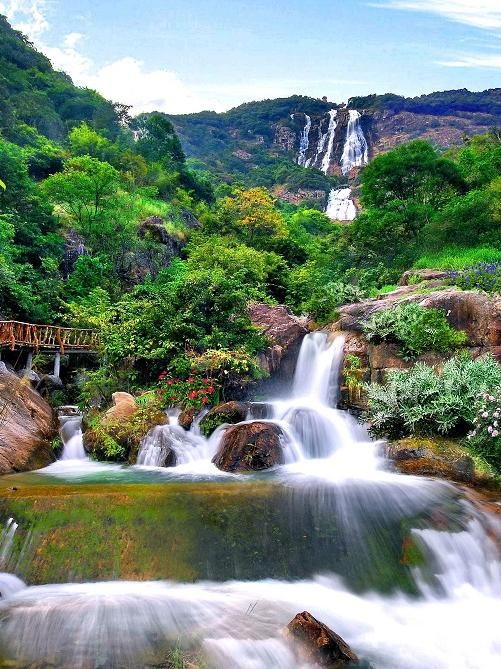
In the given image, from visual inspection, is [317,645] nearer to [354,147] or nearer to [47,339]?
[47,339]

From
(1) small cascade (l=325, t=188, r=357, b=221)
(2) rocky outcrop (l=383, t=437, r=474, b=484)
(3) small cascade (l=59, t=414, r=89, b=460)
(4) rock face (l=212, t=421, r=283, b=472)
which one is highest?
(1) small cascade (l=325, t=188, r=357, b=221)

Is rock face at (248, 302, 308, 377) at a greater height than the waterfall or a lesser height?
lesser

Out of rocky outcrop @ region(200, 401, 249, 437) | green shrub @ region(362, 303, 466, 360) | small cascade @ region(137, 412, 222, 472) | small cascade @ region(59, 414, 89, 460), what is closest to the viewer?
small cascade @ region(137, 412, 222, 472)

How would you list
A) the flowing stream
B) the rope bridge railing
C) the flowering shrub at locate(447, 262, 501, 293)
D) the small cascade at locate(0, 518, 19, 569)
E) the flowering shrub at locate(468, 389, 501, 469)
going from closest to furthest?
the flowing stream < the small cascade at locate(0, 518, 19, 569) < the flowering shrub at locate(468, 389, 501, 469) < the flowering shrub at locate(447, 262, 501, 293) < the rope bridge railing

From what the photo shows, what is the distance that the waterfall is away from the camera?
3238 inches

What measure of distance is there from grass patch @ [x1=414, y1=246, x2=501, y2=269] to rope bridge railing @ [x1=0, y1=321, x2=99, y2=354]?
503 inches

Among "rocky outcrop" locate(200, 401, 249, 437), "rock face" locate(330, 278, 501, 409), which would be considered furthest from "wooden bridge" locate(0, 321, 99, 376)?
"rock face" locate(330, 278, 501, 409)

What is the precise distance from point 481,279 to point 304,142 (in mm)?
89725

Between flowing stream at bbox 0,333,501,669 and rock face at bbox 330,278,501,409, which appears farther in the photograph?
rock face at bbox 330,278,501,409

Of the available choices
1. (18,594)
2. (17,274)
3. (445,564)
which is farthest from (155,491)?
(17,274)

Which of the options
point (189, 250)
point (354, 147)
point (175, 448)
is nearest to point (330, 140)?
point (354, 147)

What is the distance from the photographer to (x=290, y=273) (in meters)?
24.6

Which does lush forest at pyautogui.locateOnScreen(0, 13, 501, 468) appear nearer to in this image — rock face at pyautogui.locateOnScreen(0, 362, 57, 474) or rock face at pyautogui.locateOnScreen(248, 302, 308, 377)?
rock face at pyautogui.locateOnScreen(248, 302, 308, 377)

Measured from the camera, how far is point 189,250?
26.2m
